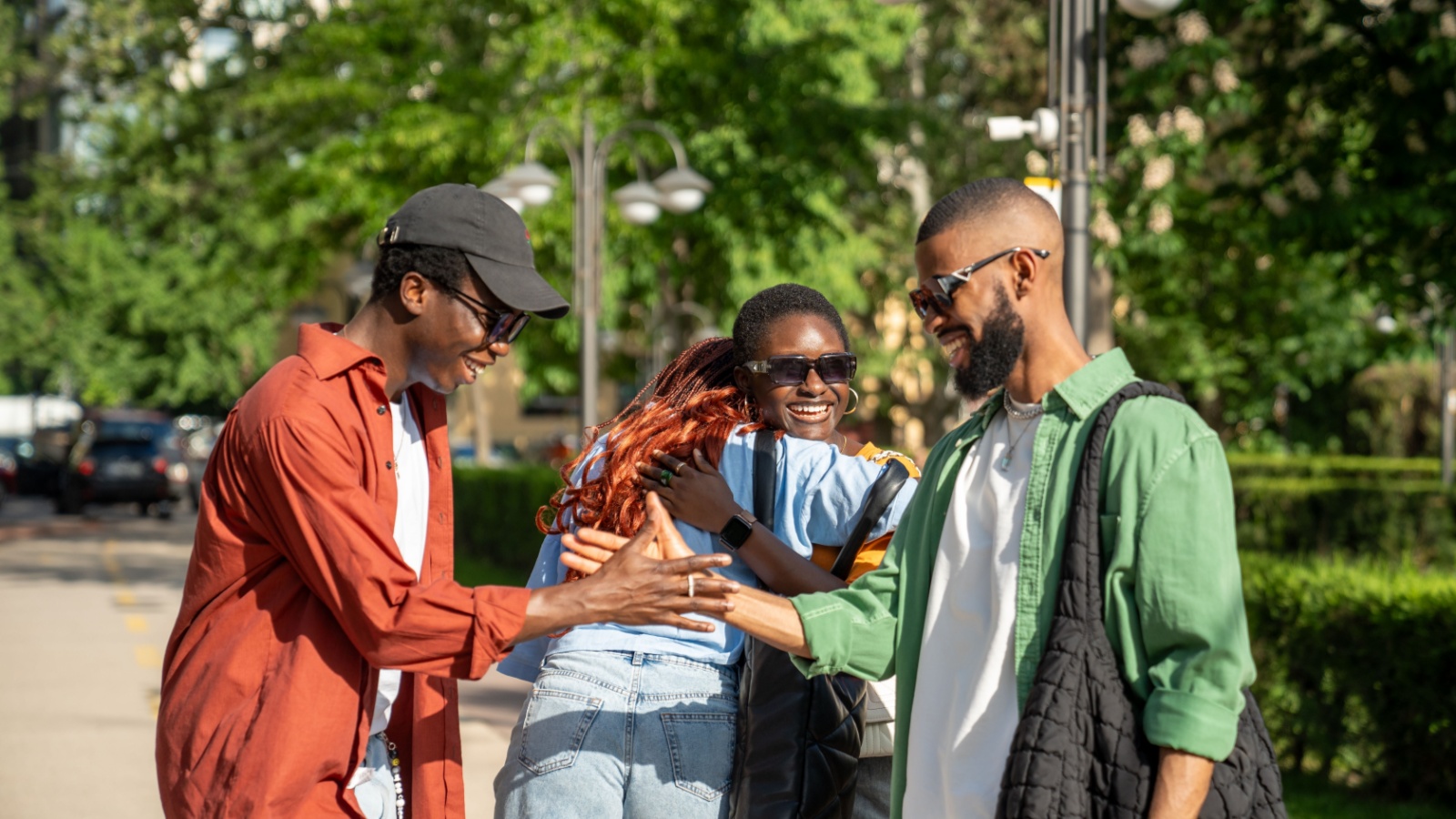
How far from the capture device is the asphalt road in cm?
697

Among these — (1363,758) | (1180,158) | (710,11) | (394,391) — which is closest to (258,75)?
(710,11)

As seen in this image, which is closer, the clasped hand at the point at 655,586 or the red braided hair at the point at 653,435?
the clasped hand at the point at 655,586

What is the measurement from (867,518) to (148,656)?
9.46 metres

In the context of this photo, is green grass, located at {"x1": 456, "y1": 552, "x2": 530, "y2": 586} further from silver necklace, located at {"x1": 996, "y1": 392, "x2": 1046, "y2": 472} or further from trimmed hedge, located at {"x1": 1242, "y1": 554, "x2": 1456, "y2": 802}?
silver necklace, located at {"x1": 996, "y1": 392, "x2": 1046, "y2": 472}

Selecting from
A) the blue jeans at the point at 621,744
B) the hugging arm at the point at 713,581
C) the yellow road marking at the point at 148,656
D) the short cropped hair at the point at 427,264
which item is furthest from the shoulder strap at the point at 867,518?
the yellow road marking at the point at 148,656

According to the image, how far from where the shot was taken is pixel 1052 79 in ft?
25.8

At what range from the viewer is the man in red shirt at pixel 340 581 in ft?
7.79

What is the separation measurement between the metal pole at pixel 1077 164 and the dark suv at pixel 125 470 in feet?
78.6

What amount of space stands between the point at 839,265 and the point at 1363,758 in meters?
17.3

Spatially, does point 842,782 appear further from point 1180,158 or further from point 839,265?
point 839,265

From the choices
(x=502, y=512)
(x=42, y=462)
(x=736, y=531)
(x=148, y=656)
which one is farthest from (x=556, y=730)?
(x=42, y=462)

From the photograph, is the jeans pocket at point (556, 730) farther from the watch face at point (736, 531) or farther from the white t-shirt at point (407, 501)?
the watch face at point (736, 531)

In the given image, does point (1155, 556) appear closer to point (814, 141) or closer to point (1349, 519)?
point (814, 141)

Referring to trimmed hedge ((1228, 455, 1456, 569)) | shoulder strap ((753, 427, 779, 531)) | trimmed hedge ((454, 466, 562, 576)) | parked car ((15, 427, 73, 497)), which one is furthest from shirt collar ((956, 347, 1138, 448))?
parked car ((15, 427, 73, 497))
